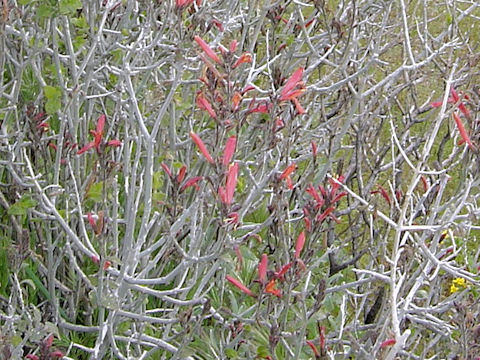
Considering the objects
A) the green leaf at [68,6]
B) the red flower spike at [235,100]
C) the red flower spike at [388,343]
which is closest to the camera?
the red flower spike at [388,343]

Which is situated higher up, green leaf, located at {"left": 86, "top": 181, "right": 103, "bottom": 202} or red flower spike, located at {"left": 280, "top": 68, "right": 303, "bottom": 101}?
red flower spike, located at {"left": 280, "top": 68, "right": 303, "bottom": 101}

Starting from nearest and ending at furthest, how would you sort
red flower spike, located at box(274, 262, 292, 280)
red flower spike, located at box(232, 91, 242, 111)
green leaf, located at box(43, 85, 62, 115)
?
red flower spike, located at box(232, 91, 242, 111) < red flower spike, located at box(274, 262, 292, 280) < green leaf, located at box(43, 85, 62, 115)

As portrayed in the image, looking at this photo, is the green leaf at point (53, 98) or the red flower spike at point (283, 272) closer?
the red flower spike at point (283, 272)

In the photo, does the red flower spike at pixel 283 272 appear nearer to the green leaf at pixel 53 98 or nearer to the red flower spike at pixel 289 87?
the red flower spike at pixel 289 87

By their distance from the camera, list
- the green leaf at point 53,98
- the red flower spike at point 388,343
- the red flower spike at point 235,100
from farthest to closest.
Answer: the green leaf at point 53,98 → the red flower spike at point 235,100 → the red flower spike at point 388,343

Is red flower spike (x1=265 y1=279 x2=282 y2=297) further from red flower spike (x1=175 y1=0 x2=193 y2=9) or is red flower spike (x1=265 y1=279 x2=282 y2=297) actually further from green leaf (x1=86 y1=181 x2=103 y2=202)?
red flower spike (x1=175 y1=0 x2=193 y2=9)

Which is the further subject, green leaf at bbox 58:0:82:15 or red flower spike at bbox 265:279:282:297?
green leaf at bbox 58:0:82:15

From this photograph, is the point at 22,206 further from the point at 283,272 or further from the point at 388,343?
the point at 388,343

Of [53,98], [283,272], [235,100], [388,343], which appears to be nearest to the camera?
[388,343]

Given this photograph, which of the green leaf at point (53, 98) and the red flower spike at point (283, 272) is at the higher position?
the green leaf at point (53, 98)

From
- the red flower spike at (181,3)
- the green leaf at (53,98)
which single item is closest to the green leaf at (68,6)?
the green leaf at (53,98)

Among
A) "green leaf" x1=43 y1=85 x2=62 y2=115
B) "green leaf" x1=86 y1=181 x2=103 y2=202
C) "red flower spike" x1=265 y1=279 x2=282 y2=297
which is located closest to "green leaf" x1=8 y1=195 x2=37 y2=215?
"green leaf" x1=86 y1=181 x2=103 y2=202

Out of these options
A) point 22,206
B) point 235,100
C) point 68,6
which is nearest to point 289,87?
point 235,100

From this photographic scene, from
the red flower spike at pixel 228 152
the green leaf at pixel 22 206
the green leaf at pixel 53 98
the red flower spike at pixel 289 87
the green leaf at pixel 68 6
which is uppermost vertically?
the green leaf at pixel 68 6
